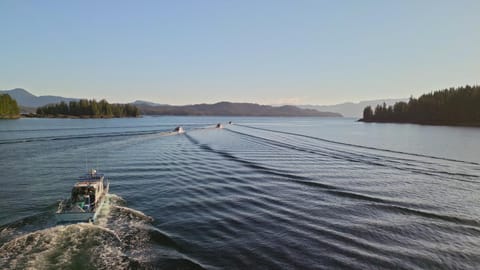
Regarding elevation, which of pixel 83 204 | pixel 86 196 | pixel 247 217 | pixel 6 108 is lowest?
pixel 247 217

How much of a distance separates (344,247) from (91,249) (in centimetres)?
1598

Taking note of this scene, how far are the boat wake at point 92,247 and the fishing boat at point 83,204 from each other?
60cm

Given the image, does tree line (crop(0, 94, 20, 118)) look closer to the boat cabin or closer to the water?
the water

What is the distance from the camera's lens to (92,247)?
764 inches

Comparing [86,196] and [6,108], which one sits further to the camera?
[6,108]

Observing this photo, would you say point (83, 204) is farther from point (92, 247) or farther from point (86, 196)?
point (92, 247)

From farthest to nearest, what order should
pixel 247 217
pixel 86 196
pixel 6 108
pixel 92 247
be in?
1. pixel 6 108
2. pixel 247 217
3. pixel 86 196
4. pixel 92 247

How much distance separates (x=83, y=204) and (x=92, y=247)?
5.86 meters

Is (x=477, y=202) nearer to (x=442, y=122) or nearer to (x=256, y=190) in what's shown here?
(x=256, y=190)

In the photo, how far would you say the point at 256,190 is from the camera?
3450 cm

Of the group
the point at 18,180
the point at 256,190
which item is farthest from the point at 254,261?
the point at 18,180

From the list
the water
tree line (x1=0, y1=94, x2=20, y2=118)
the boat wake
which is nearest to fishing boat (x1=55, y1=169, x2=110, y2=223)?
the boat wake

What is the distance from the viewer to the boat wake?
688 inches

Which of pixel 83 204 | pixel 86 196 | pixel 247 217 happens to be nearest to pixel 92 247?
pixel 83 204
